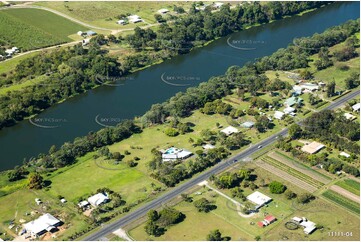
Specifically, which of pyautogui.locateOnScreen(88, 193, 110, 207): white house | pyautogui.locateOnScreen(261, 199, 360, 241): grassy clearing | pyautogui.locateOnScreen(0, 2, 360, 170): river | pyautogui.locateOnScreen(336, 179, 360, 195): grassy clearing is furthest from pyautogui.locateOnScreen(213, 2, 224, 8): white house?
pyautogui.locateOnScreen(88, 193, 110, 207): white house

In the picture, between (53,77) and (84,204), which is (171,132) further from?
(53,77)

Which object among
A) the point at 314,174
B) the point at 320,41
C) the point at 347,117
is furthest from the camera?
the point at 320,41

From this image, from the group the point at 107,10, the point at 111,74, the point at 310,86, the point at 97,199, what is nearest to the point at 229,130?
the point at 310,86

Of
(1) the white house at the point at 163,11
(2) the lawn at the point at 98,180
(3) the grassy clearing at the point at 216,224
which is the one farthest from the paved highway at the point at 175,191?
(1) the white house at the point at 163,11

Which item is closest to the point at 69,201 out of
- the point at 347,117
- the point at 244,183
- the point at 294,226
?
the point at 244,183

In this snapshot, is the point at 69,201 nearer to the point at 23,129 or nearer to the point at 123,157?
the point at 123,157

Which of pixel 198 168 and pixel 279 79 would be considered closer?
pixel 198 168

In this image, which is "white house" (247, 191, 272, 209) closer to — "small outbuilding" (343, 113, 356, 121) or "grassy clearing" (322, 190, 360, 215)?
"grassy clearing" (322, 190, 360, 215)

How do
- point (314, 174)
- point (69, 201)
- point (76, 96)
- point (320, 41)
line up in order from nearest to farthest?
point (69, 201)
point (314, 174)
point (76, 96)
point (320, 41)
